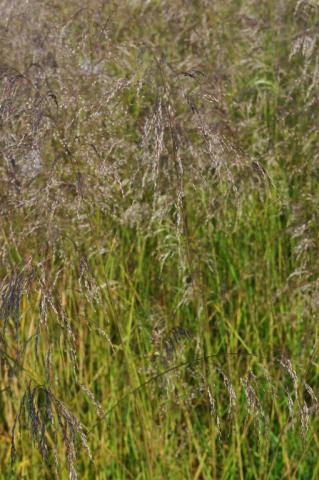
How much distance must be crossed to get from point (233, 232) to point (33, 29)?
2.52 feet

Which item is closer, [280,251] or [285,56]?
[280,251]

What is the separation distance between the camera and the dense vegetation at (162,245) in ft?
6.86

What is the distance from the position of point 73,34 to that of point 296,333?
0.98 m

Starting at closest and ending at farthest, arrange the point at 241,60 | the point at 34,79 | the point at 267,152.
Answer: the point at 34,79 < the point at 267,152 < the point at 241,60

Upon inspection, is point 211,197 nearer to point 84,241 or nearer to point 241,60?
point 84,241

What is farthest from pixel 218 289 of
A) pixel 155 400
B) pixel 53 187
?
pixel 53 187

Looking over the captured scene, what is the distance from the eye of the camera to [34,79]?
2238mm

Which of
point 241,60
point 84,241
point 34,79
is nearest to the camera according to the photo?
point 34,79

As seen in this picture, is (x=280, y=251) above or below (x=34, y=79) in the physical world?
below

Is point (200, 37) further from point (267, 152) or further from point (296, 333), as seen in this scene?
point (296, 333)

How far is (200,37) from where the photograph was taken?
2650mm

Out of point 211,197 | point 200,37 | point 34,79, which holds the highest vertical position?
point 200,37

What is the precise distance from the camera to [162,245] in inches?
95.0

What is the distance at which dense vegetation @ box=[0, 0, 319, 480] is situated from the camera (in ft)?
6.86
